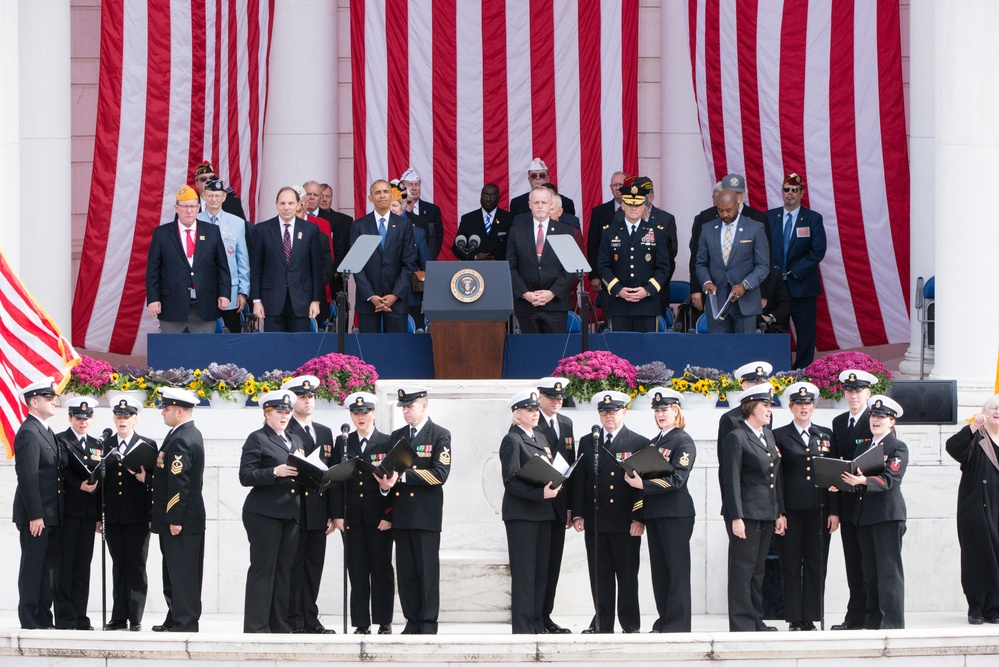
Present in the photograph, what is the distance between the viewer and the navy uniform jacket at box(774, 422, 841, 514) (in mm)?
10633

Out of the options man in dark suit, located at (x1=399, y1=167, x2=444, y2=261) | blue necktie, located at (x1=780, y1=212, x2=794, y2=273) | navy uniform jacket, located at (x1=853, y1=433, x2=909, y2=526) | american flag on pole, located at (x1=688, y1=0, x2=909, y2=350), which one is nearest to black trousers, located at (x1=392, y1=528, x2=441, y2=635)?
navy uniform jacket, located at (x1=853, y1=433, x2=909, y2=526)

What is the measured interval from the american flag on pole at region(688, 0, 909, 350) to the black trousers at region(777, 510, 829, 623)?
197 inches

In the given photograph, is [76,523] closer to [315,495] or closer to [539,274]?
[315,495]

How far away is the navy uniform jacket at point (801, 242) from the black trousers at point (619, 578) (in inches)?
195

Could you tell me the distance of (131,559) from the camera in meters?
10.8

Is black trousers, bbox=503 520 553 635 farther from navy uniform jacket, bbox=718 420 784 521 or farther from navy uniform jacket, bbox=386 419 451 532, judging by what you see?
navy uniform jacket, bbox=718 420 784 521

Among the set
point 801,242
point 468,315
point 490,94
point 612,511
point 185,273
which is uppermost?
point 490,94

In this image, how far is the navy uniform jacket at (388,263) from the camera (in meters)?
13.7

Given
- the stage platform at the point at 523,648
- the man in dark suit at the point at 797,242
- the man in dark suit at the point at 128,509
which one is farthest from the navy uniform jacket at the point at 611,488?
the man in dark suit at the point at 797,242

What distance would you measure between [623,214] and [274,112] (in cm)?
504

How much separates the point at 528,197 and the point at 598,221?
713mm

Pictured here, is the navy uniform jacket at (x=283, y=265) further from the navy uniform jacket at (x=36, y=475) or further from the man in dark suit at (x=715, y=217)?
the navy uniform jacket at (x=36, y=475)

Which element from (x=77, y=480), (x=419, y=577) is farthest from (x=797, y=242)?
(x=77, y=480)

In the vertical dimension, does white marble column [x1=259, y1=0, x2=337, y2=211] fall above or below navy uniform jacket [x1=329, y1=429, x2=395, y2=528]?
above
